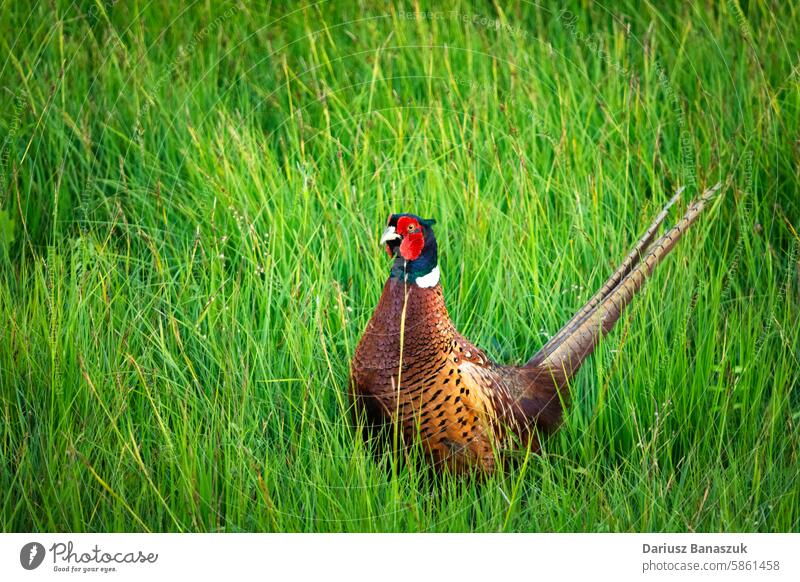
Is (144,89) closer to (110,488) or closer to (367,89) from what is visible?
(367,89)

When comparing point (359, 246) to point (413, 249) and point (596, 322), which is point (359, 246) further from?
point (596, 322)

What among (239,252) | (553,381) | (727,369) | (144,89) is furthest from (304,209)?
(727,369)

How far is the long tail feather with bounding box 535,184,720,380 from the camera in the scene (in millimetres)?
3318

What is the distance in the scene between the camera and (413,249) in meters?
3.06

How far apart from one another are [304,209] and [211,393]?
85 cm

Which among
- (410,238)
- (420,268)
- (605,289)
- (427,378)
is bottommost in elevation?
(427,378)

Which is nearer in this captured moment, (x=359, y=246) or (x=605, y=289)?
(x=605, y=289)

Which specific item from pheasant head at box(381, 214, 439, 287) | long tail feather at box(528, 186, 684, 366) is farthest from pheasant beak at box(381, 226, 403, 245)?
long tail feather at box(528, 186, 684, 366)

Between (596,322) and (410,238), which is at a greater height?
(410,238)

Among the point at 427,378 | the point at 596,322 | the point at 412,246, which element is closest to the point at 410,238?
the point at 412,246

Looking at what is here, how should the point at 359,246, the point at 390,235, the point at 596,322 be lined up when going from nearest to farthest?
1. the point at 390,235
2. the point at 596,322
3. the point at 359,246

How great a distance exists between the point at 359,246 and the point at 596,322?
942 mm

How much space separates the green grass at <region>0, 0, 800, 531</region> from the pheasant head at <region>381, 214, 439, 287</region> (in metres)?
0.38
